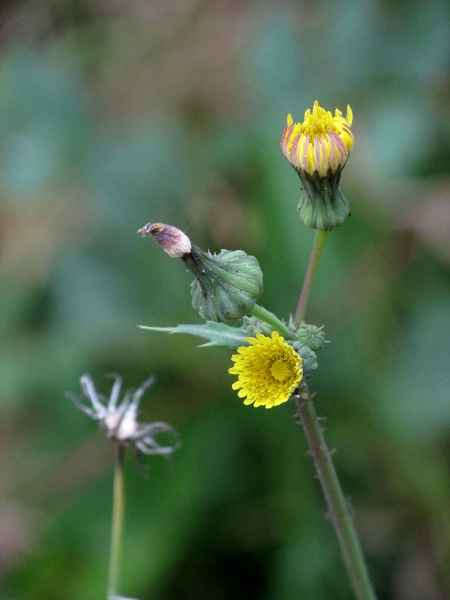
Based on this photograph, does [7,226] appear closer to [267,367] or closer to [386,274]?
[386,274]

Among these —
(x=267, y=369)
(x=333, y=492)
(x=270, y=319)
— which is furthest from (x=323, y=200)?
(x=333, y=492)

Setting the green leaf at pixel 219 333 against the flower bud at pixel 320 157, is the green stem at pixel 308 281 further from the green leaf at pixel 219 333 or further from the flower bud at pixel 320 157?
the green leaf at pixel 219 333

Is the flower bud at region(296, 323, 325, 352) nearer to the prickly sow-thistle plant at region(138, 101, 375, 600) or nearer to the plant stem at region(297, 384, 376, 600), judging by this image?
the prickly sow-thistle plant at region(138, 101, 375, 600)

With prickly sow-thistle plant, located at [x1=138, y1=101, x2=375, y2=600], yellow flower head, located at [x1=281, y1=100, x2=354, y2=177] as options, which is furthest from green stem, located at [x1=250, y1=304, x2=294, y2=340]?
yellow flower head, located at [x1=281, y1=100, x2=354, y2=177]

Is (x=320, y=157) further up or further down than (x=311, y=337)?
further up

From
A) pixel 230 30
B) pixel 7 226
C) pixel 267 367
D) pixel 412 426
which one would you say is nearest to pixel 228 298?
pixel 267 367

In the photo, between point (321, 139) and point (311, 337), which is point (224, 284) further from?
point (321, 139)
